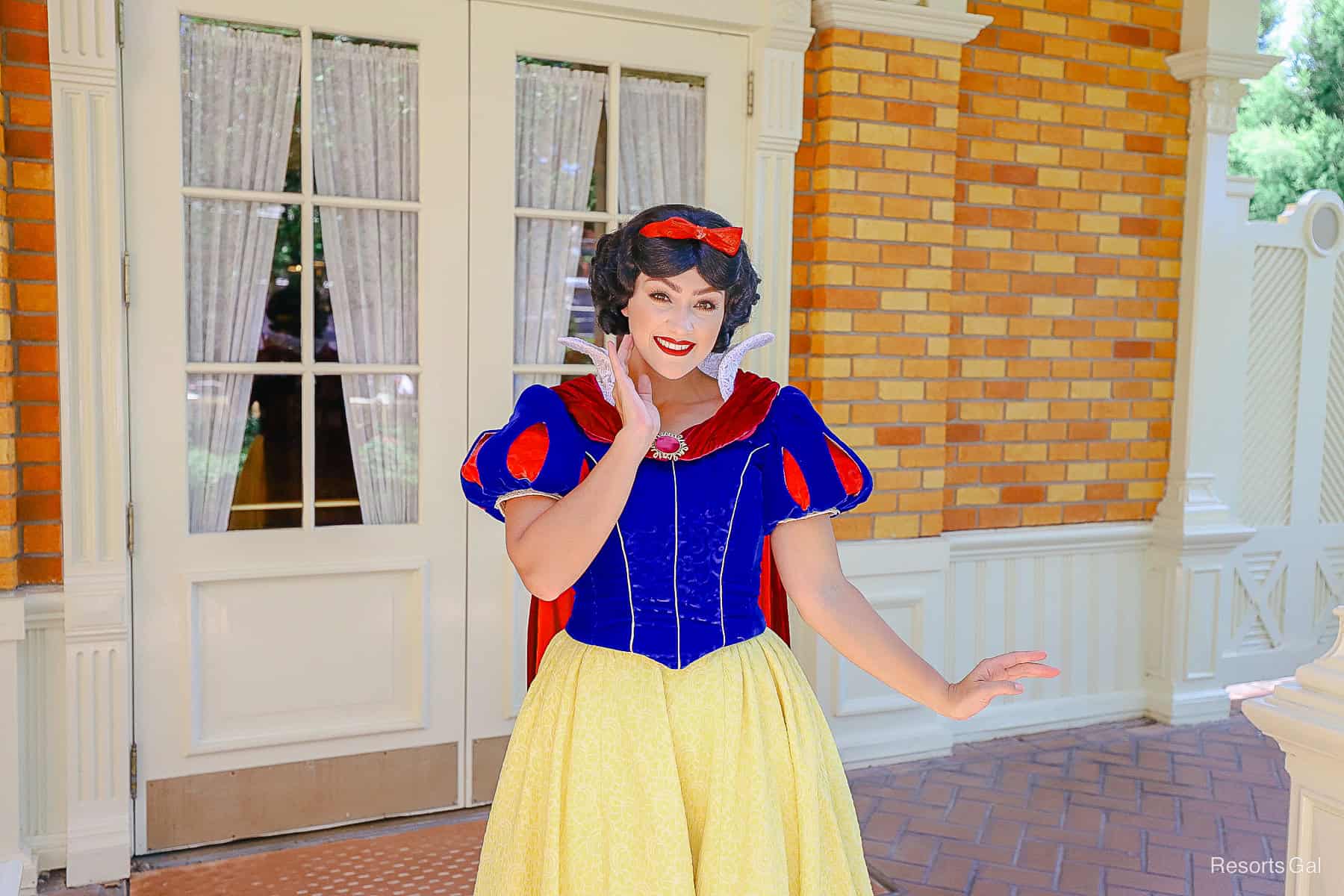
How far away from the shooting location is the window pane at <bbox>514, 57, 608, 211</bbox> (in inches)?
139

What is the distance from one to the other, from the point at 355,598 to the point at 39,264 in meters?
1.21

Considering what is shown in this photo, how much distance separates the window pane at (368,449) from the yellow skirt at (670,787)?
180cm

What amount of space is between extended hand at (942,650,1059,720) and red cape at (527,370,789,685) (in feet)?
1.06

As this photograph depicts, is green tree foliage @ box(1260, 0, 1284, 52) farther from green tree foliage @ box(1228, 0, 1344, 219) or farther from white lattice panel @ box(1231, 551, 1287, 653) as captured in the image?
white lattice panel @ box(1231, 551, 1287, 653)

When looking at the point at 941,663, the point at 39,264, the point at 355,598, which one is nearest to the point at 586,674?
the point at 355,598

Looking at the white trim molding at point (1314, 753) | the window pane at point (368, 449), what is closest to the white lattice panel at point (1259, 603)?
the window pane at point (368, 449)

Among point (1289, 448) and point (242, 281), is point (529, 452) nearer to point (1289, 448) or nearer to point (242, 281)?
point (242, 281)

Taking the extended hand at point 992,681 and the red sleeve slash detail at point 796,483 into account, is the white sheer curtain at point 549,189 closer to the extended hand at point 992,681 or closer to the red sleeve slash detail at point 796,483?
the red sleeve slash detail at point 796,483

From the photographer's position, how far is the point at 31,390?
3.02m

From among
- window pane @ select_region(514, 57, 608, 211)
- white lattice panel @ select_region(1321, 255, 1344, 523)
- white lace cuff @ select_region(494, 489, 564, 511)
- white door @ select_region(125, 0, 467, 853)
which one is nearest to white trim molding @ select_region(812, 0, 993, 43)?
window pane @ select_region(514, 57, 608, 211)

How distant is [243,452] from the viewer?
129 inches

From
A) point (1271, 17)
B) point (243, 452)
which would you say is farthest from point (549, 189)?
point (1271, 17)

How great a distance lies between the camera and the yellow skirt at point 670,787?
5.23 feet

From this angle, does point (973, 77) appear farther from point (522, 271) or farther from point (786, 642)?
point (786, 642)
